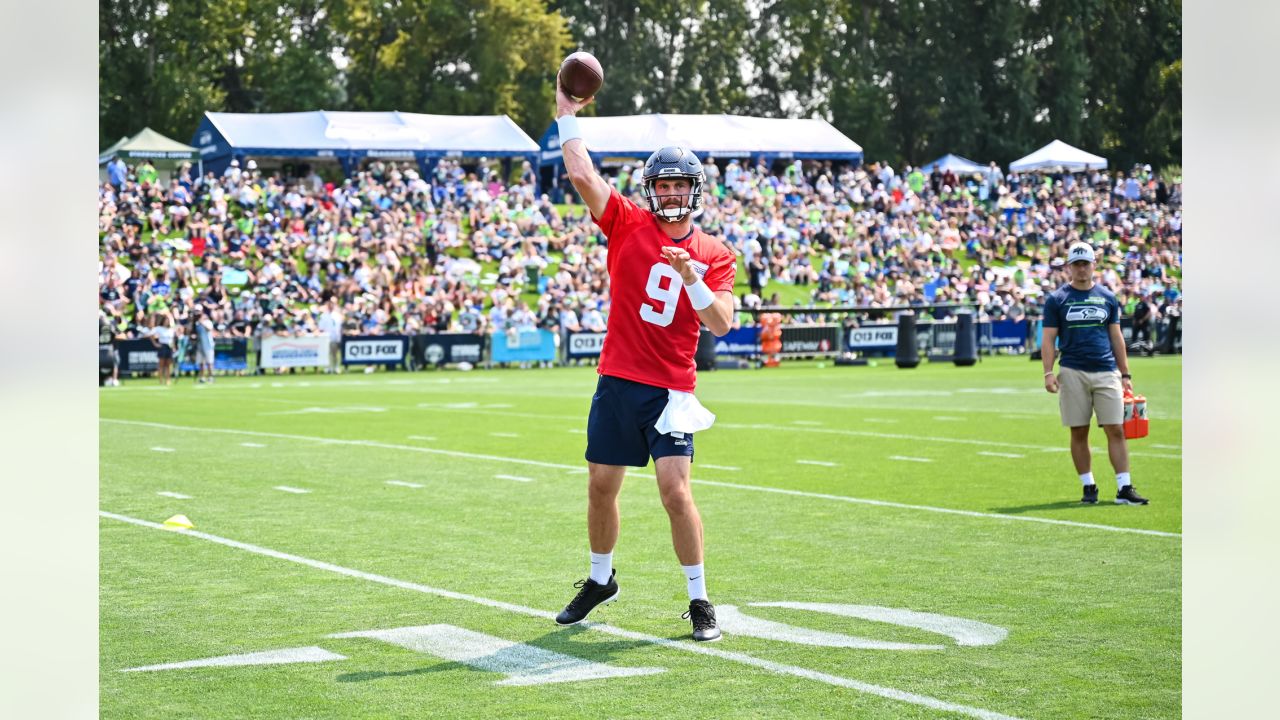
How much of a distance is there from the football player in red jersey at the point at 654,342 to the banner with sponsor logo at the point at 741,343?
1048 inches

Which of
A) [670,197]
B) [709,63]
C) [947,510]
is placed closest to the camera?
[670,197]

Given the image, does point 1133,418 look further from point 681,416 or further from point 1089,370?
point 681,416

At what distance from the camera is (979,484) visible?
12125mm

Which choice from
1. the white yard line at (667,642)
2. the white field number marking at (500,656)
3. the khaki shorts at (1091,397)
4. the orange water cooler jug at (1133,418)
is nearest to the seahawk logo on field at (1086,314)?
the khaki shorts at (1091,397)

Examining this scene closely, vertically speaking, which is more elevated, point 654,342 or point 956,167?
point 956,167

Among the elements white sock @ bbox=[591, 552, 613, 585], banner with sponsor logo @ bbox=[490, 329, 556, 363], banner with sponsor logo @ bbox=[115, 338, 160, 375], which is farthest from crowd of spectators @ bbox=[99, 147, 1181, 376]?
white sock @ bbox=[591, 552, 613, 585]

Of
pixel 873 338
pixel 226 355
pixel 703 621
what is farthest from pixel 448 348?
pixel 703 621

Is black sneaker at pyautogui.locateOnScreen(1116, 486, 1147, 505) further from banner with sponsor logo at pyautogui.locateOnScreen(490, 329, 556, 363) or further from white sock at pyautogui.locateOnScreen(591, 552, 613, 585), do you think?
banner with sponsor logo at pyautogui.locateOnScreen(490, 329, 556, 363)

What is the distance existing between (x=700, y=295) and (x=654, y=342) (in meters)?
0.47

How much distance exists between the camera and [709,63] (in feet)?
241

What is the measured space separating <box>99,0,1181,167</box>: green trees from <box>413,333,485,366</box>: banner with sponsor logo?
28.1 metres

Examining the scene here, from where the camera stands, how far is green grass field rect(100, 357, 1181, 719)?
5426 millimetres
